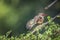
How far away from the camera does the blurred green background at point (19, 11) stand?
3260 mm

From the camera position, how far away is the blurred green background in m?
3.26

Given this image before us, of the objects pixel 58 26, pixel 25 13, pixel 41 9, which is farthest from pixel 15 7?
pixel 58 26

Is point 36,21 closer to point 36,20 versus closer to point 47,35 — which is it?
point 36,20

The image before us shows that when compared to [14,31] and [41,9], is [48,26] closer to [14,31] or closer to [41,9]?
[41,9]

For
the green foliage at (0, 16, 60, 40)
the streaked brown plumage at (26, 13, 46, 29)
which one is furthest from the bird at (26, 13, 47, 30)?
the green foliage at (0, 16, 60, 40)

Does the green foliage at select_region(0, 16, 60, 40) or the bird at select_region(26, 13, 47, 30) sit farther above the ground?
the bird at select_region(26, 13, 47, 30)

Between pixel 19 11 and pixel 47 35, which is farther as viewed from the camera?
pixel 19 11

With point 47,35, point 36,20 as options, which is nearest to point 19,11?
point 36,20

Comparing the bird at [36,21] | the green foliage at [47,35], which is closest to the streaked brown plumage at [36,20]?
the bird at [36,21]

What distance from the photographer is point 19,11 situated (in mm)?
3264

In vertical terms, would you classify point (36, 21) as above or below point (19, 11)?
below

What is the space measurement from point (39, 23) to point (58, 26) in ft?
0.94

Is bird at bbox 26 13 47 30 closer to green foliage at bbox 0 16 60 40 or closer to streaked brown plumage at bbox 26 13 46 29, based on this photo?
streaked brown plumage at bbox 26 13 46 29

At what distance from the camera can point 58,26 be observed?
128 inches
